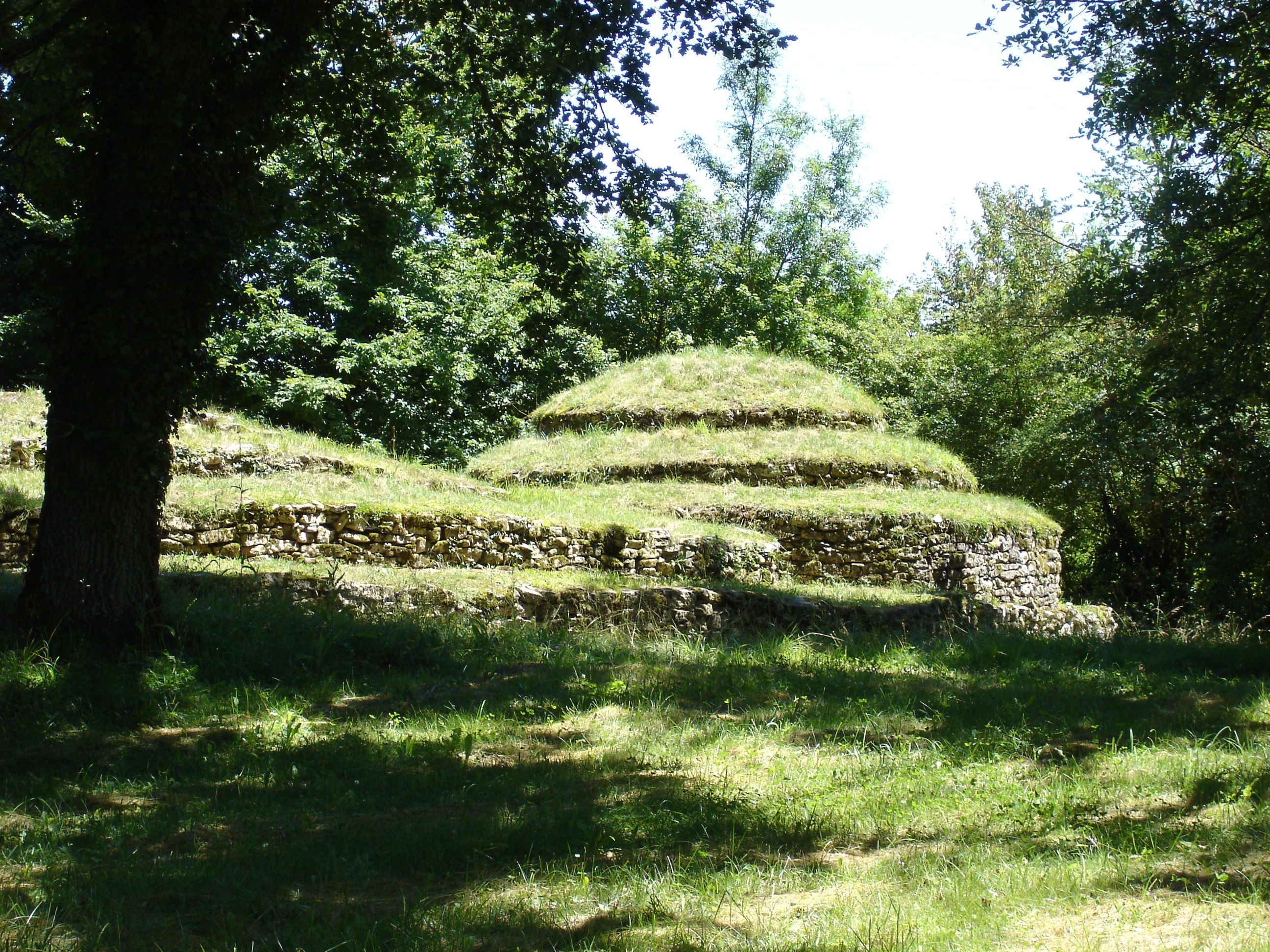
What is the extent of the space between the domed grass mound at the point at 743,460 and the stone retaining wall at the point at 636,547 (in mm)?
1974

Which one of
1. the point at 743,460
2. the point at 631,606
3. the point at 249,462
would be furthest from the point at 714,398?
the point at 631,606

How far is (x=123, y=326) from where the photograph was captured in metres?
→ 5.37

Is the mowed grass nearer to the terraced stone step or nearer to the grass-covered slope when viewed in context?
the terraced stone step

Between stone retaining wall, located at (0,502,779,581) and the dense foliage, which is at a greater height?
the dense foliage

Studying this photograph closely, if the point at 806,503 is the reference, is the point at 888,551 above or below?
below

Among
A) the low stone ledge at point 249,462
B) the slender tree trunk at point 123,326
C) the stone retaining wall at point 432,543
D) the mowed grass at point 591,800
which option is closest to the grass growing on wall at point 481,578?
the stone retaining wall at point 432,543

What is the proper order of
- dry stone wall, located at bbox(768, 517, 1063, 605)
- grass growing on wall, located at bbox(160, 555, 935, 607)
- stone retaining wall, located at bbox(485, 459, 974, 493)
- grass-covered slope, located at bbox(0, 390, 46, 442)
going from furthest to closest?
stone retaining wall, located at bbox(485, 459, 974, 493)
dry stone wall, located at bbox(768, 517, 1063, 605)
grass-covered slope, located at bbox(0, 390, 46, 442)
grass growing on wall, located at bbox(160, 555, 935, 607)

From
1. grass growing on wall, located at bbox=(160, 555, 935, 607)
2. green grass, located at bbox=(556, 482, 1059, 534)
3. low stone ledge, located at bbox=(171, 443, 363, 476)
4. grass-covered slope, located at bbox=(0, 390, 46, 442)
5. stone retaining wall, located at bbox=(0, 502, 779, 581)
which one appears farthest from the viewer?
green grass, located at bbox=(556, 482, 1059, 534)

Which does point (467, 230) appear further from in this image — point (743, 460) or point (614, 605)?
point (743, 460)

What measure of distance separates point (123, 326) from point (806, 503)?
31.7ft

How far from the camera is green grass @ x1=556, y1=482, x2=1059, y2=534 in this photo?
13.1 metres

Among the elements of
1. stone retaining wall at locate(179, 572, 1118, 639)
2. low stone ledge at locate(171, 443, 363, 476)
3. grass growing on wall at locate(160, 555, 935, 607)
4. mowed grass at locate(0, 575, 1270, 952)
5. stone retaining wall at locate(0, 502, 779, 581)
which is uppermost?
low stone ledge at locate(171, 443, 363, 476)

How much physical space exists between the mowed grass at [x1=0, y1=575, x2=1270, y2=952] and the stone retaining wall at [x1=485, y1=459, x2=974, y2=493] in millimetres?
8027

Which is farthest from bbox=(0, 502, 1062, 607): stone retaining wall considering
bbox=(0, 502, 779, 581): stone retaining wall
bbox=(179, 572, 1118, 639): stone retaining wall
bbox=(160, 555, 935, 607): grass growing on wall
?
bbox=(179, 572, 1118, 639): stone retaining wall
